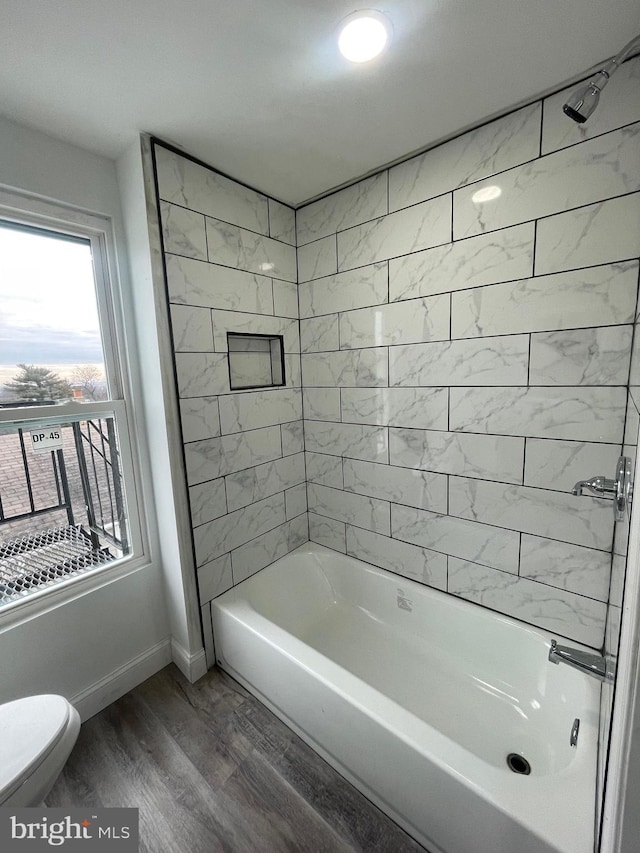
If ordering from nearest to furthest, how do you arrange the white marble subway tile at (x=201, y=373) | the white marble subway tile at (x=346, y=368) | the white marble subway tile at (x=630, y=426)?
the white marble subway tile at (x=630, y=426) → the white marble subway tile at (x=201, y=373) → the white marble subway tile at (x=346, y=368)

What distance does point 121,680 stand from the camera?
5.52 feet

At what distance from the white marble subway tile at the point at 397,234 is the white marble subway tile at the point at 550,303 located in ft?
1.04

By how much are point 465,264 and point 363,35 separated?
0.82 meters

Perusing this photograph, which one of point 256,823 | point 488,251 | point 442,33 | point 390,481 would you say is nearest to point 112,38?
point 442,33

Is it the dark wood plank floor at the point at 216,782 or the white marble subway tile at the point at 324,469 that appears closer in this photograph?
the dark wood plank floor at the point at 216,782

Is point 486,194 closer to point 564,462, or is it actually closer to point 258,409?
point 564,462

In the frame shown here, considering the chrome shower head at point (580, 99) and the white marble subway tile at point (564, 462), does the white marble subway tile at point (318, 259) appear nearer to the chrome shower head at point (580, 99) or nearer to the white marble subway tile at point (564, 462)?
the chrome shower head at point (580, 99)

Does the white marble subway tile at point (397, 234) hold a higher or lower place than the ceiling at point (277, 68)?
lower

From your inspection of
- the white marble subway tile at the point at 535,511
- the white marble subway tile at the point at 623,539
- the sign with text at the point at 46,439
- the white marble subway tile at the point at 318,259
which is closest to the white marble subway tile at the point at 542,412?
the white marble subway tile at the point at 535,511

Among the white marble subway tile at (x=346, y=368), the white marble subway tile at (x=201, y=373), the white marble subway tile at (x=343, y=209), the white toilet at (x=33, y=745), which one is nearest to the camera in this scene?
the white toilet at (x=33, y=745)

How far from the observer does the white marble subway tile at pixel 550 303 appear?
121 centimetres

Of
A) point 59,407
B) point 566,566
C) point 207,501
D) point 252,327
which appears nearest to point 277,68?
point 252,327

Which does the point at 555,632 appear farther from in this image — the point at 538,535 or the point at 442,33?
the point at 442,33

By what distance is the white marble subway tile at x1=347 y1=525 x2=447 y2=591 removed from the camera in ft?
5.88
